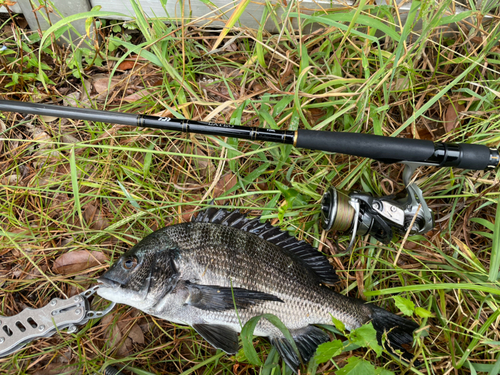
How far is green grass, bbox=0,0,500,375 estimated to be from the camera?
7.55 ft

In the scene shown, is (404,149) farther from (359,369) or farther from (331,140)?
(359,369)

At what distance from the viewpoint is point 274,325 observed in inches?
82.1

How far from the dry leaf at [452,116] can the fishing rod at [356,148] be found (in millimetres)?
589

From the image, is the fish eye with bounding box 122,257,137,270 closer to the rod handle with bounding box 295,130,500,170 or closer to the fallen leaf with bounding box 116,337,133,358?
the fallen leaf with bounding box 116,337,133,358

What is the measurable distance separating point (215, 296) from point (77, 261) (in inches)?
45.0

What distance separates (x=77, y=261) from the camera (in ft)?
7.99

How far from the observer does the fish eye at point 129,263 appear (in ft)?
6.48

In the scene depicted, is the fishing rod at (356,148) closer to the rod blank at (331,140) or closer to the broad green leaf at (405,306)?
the rod blank at (331,140)

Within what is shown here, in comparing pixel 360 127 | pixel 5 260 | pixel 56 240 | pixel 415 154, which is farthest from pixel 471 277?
pixel 5 260

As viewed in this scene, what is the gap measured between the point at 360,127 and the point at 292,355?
5.39 feet

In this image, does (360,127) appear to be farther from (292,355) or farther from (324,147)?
(292,355)

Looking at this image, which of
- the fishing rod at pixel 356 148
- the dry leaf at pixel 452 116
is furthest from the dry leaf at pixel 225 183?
the dry leaf at pixel 452 116

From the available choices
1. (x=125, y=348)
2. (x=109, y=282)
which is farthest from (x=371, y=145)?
(x=125, y=348)

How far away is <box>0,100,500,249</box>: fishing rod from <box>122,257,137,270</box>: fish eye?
81 centimetres
